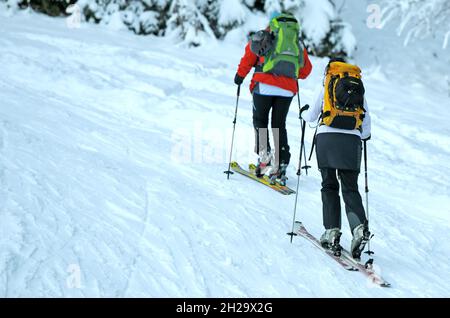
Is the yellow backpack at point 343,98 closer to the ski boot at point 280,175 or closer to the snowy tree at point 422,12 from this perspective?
the ski boot at point 280,175

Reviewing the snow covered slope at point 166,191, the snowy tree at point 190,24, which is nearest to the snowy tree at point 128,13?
the snowy tree at point 190,24

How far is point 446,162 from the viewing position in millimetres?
9336

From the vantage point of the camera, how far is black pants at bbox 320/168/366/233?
5.27 m

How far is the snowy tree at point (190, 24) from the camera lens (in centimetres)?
1530

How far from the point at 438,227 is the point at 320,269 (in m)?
2.65

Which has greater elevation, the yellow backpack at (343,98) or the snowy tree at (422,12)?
the snowy tree at (422,12)

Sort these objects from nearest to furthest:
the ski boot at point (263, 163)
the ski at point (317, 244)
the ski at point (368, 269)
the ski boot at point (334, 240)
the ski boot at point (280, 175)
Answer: the ski at point (368, 269) < the ski at point (317, 244) < the ski boot at point (334, 240) < the ski boot at point (280, 175) < the ski boot at point (263, 163)

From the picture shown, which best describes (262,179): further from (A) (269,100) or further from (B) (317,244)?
(B) (317,244)

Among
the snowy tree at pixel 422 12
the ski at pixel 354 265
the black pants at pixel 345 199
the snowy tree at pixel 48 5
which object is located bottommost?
the ski at pixel 354 265

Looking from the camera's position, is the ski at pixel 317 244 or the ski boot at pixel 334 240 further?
the ski boot at pixel 334 240

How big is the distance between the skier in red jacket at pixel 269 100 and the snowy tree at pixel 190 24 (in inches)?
332

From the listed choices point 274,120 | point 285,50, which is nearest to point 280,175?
point 274,120

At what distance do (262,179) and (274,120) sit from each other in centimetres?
88

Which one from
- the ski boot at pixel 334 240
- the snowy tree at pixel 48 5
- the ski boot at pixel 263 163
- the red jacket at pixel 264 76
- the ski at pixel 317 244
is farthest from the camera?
the snowy tree at pixel 48 5
